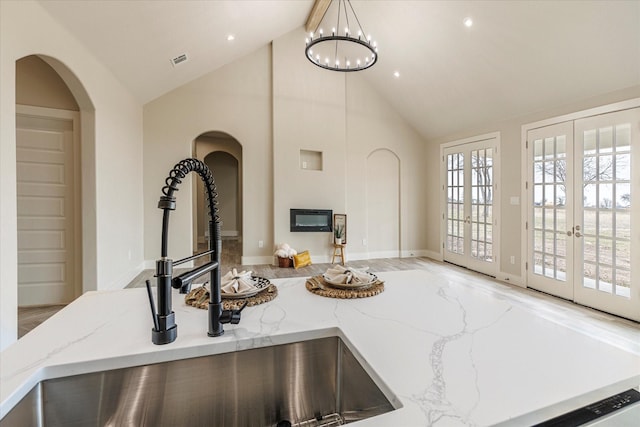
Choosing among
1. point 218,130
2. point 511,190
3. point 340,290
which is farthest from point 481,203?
point 218,130

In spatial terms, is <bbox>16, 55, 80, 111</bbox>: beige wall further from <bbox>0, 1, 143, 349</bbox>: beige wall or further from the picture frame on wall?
the picture frame on wall

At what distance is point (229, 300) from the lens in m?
1.11

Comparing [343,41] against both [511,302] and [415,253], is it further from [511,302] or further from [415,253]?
[511,302]

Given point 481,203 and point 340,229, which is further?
point 340,229

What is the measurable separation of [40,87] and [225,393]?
4048 millimetres

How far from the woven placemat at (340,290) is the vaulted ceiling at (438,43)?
308 centimetres

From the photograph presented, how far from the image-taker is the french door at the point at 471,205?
4949mm

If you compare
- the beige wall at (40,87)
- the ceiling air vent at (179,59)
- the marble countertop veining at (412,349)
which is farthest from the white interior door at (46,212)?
the marble countertop veining at (412,349)

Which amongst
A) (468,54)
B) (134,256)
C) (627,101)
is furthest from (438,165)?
(134,256)

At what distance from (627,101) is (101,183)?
234 inches

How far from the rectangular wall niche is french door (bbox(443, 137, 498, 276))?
256 cm

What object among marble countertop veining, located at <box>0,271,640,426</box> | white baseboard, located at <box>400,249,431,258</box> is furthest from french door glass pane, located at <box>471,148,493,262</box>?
marble countertop veining, located at <box>0,271,640,426</box>

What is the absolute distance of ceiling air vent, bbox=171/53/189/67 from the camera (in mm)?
4190

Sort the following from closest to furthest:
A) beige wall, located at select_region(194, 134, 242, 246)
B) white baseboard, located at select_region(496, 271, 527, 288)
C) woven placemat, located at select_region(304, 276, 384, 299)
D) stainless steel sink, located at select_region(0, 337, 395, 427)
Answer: stainless steel sink, located at select_region(0, 337, 395, 427), woven placemat, located at select_region(304, 276, 384, 299), white baseboard, located at select_region(496, 271, 527, 288), beige wall, located at select_region(194, 134, 242, 246)
